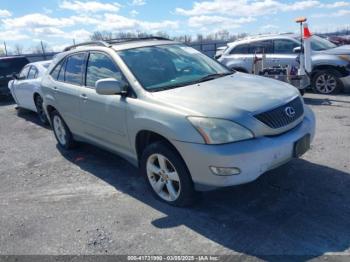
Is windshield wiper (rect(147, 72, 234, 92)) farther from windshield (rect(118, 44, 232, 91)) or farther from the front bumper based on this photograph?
the front bumper

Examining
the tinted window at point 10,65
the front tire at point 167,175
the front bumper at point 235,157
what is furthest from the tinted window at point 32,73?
the front bumper at point 235,157

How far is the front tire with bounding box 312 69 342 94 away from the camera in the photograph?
30.9ft

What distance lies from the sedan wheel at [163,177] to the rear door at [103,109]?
19.7 inches

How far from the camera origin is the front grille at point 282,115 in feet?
11.7

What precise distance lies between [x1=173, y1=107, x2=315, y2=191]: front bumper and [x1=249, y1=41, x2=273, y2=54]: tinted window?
7.42 metres

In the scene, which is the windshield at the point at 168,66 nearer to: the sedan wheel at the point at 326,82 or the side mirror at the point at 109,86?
the side mirror at the point at 109,86

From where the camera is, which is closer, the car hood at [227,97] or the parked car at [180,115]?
the parked car at [180,115]

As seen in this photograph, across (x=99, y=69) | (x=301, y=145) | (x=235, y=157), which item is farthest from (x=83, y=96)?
(x=301, y=145)

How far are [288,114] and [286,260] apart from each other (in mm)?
1484

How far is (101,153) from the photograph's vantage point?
619 centimetres

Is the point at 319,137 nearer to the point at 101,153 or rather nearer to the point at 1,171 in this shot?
the point at 101,153

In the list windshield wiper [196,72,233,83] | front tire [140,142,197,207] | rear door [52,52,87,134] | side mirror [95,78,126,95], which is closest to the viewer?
front tire [140,142,197,207]

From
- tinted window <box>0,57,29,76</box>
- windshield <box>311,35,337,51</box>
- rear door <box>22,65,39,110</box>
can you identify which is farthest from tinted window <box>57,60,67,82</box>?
tinted window <box>0,57,29,76</box>

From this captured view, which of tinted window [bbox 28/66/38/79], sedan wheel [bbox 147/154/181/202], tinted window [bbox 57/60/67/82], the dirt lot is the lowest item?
the dirt lot
